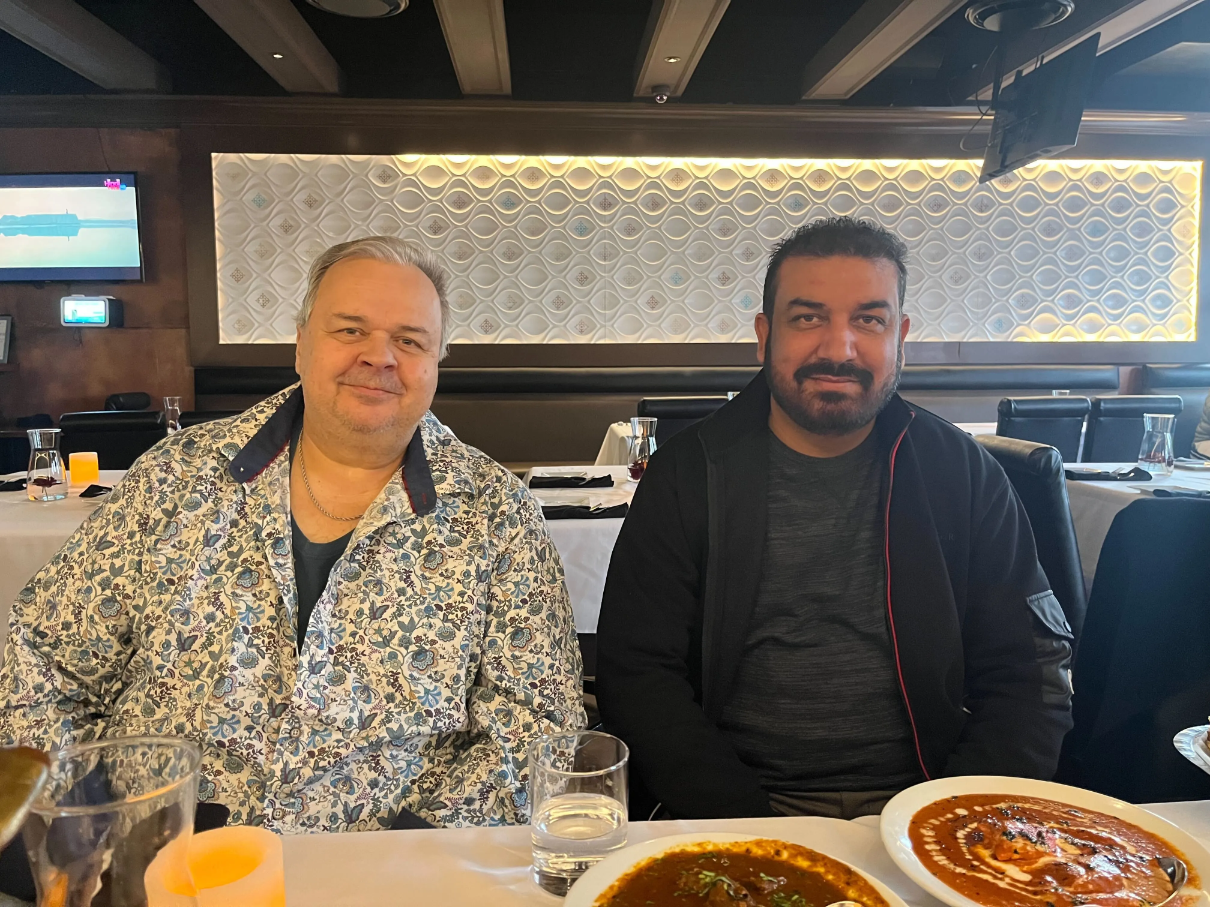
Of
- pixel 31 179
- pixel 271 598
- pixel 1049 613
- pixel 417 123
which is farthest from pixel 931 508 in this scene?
pixel 31 179

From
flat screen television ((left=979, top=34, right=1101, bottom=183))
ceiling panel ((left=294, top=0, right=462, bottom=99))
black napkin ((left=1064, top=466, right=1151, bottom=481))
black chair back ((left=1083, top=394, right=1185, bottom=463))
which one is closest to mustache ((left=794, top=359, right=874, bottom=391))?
black napkin ((left=1064, top=466, right=1151, bottom=481))

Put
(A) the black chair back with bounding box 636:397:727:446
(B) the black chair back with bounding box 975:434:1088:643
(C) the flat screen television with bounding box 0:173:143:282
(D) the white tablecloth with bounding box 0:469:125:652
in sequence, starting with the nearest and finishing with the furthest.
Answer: (B) the black chair back with bounding box 975:434:1088:643
(D) the white tablecloth with bounding box 0:469:125:652
(A) the black chair back with bounding box 636:397:727:446
(C) the flat screen television with bounding box 0:173:143:282

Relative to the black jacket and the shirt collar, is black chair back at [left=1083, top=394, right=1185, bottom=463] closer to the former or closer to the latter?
the black jacket

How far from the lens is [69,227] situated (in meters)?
6.12

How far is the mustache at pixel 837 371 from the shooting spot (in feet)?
5.18

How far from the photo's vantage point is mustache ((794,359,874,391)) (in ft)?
5.18

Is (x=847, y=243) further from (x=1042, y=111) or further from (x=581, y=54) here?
(x=581, y=54)

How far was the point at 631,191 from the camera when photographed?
666 cm

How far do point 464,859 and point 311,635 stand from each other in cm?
55

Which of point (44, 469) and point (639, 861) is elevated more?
point (44, 469)

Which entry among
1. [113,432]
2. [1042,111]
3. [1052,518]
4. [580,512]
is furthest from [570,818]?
[1042,111]

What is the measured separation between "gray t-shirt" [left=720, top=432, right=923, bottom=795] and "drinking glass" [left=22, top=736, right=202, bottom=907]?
1091 millimetres

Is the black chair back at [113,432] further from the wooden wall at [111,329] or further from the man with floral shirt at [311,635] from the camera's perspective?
the wooden wall at [111,329]

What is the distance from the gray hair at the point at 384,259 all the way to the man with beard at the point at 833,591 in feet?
1.82
